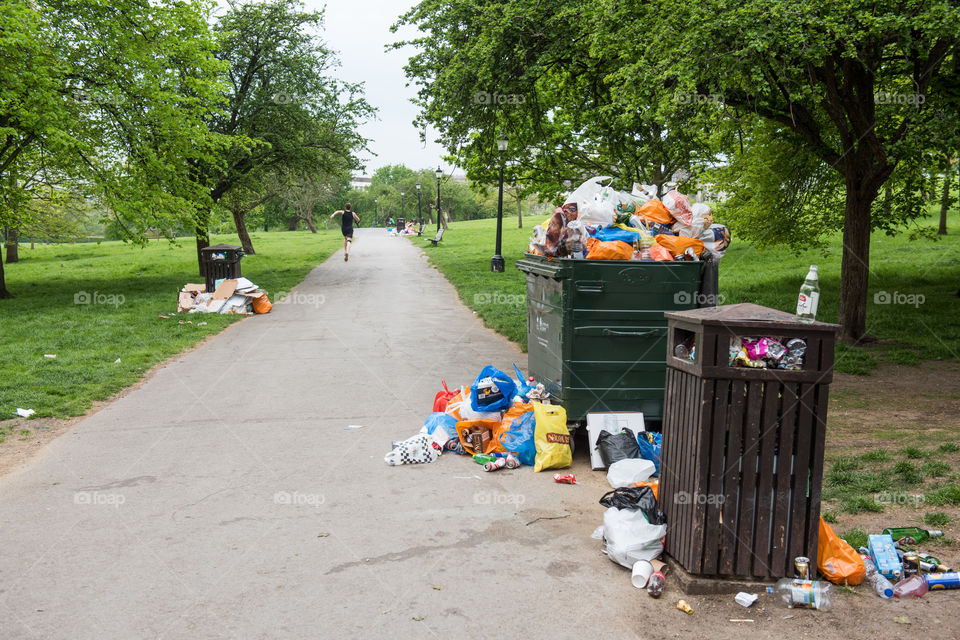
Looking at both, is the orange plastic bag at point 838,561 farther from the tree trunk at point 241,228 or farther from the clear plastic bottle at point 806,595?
the tree trunk at point 241,228

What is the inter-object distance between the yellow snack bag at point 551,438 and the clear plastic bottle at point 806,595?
2306mm

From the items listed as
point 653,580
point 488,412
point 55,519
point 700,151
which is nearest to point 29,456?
point 55,519

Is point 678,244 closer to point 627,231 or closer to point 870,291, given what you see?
point 627,231

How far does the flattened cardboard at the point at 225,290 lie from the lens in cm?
1512

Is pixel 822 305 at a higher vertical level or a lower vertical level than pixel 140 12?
lower

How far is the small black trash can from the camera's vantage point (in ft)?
51.6

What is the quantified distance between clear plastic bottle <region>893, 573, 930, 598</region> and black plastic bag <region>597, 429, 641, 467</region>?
2.21 m

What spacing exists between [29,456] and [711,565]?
5550 millimetres

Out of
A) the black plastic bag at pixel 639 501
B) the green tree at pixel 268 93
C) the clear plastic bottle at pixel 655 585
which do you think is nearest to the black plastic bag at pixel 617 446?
the black plastic bag at pixel 639 501

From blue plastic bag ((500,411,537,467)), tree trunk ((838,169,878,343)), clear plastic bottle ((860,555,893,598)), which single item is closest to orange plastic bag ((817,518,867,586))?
clear plastic bottle ((860,555,893,598))

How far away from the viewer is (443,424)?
20.9 feet

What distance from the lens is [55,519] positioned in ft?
15.3

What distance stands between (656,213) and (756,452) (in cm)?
336

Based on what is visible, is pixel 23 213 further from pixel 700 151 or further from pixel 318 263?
pixel 700 151
